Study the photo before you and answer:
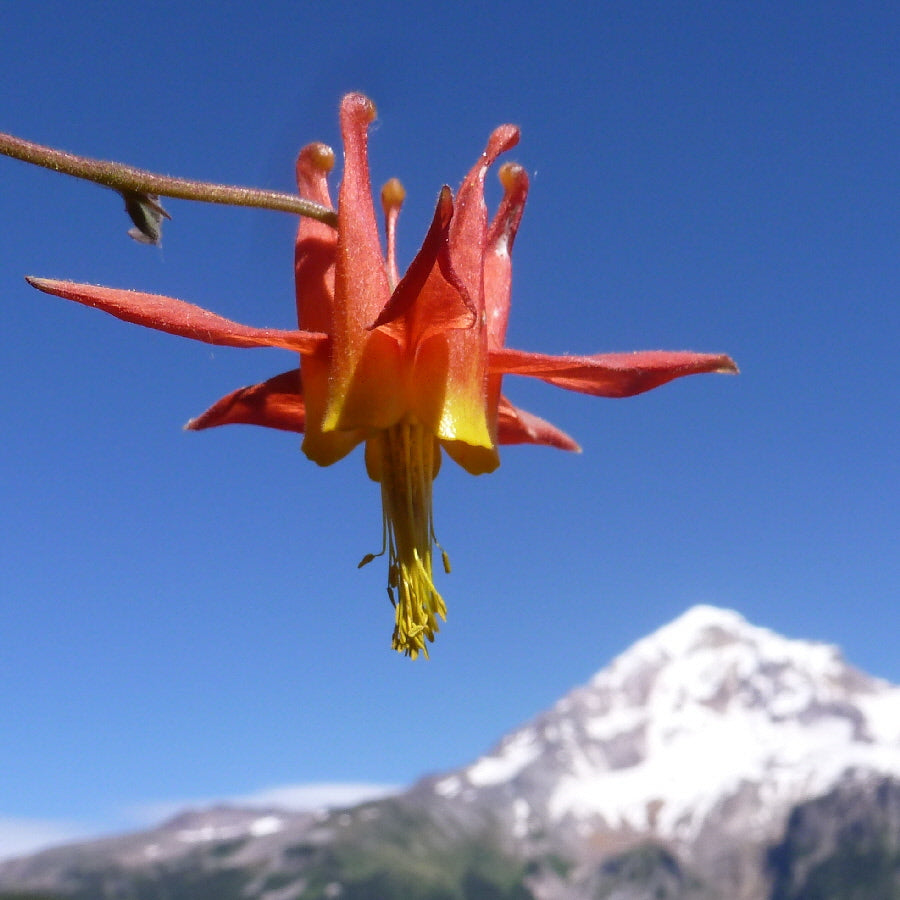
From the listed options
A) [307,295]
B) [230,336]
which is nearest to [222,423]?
[307,295]

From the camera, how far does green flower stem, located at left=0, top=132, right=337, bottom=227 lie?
2430 mm

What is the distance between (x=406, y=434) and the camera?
3.11 meters

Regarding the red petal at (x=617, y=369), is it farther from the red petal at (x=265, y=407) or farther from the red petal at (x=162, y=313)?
the red petal at (x=162, y=313)

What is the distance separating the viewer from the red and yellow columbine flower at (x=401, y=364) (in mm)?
2891

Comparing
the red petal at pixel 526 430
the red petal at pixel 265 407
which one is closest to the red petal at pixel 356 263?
the red petal at pixel 265 407

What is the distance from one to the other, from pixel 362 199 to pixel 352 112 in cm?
32

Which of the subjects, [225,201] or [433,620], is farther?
[433,620]

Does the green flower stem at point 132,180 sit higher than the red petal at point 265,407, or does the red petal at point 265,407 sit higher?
the green flower stem at point 132,180

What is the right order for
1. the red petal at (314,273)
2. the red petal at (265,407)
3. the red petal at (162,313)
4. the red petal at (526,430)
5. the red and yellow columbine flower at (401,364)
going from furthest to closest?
the red petal at (526,430) < the red petal at (265,407) < the red petal at (314,273) < the red and yellow columbine flower at (401,364) < the red petal at (162,313)

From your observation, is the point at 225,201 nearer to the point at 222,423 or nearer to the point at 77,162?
the point at 77,162

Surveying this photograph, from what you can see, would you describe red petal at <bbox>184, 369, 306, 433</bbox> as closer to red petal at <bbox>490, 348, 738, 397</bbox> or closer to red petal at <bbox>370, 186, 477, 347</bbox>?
red petal at <bbox>370, 186, 477, 347</bbox>

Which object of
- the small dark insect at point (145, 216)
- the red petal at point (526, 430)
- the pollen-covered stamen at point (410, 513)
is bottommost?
the pollen-covered stamen at point (410, 513)

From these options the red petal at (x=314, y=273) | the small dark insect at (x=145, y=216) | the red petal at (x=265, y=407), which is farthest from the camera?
the red petal at (x=265, y=407)

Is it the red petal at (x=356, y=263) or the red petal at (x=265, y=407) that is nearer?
the red petal at (x=356, y=263)
